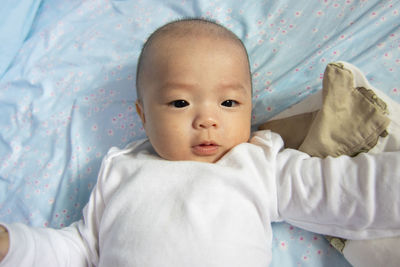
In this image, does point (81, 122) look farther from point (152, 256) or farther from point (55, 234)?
point (152, 256)

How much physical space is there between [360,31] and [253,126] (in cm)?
59

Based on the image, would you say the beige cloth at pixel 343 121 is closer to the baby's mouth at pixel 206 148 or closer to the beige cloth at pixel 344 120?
the beige cloth at pixel 344 120

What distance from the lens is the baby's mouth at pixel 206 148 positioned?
0.93m

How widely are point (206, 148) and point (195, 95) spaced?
17 centimetres

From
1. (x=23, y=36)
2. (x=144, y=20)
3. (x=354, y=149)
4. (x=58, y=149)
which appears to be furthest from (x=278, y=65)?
(x=23, y=36)

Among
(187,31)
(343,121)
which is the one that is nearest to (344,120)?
(343,121)

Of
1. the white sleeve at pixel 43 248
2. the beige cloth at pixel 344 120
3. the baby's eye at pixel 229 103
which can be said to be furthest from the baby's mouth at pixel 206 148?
the white sleeve at pixel 43 248

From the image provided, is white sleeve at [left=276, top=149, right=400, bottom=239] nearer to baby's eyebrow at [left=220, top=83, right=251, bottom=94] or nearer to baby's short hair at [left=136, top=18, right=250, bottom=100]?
baby's eyebrow at [left=220, top=83, right=251, bottom=94]

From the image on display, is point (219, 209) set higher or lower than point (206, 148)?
lower

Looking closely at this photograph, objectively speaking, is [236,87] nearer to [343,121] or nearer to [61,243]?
[343,121]

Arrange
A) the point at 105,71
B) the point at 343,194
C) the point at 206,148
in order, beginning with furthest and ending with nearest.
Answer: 1. the point at 105,71
2. the point at 206,148
3. the point at 343,194

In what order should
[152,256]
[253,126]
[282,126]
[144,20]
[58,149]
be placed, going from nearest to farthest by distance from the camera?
[152,256], [282,126], [253,126], [58,149], [144,20]

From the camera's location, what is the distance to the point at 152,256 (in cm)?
81

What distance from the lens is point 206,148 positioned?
936 millimetres
